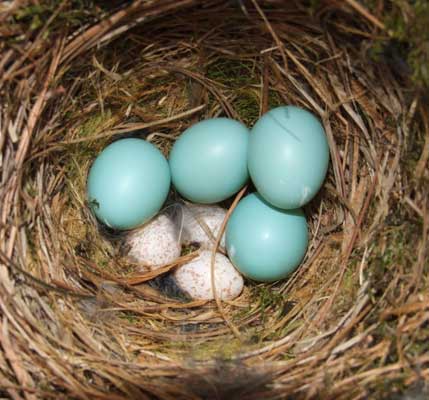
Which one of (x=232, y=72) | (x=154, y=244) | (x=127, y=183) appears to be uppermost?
(x=232, y=72)

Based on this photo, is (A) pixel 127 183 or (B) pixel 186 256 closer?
(A) pixel 127 183

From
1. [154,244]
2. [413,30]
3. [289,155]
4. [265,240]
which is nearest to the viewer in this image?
[413,30]

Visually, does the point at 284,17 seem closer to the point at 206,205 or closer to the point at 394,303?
the point at 206,205

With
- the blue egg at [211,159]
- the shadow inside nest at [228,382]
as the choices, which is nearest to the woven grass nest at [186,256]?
the shadow inside nest at [228,382]

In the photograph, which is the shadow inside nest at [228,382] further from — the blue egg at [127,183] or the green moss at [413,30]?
the green moss at [413,30]

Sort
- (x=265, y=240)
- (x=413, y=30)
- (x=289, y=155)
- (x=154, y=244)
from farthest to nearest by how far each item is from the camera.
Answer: (x=154, y=244) → (x=265, y=240) → (x=289, y=155) → (x=413, y=30)

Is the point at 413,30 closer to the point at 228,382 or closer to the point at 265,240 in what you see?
the point at 265,240

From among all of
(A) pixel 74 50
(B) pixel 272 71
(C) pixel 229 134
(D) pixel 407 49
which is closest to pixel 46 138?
(A) pixel 74 50

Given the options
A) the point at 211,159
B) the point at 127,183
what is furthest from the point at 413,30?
the point at 127,183
